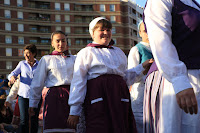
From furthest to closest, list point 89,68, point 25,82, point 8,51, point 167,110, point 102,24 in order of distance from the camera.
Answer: point 8,51 < point 25,82 < point 102,24 < point 89,68 < point 167,110

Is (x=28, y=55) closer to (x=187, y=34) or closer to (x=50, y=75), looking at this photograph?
(x=50, y=75)

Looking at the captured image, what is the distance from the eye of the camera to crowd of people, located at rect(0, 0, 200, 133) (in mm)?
2139

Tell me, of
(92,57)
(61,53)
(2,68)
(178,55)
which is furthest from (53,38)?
(2,68)

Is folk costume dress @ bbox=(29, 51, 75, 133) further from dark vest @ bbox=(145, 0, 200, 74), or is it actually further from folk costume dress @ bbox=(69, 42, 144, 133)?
dark vest @ bbox=(145, 0, 200, 74)

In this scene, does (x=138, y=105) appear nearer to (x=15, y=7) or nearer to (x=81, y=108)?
(x=81, y=108)

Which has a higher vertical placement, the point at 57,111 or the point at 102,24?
the point at 102,24

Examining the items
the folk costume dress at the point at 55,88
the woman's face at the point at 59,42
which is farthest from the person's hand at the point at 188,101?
the woman's face at the point at 59,42

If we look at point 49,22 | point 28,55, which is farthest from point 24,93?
point 49,22

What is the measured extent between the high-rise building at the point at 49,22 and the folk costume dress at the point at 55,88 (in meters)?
55.2

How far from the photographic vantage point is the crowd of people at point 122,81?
7.02ft

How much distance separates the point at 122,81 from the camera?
146 inches

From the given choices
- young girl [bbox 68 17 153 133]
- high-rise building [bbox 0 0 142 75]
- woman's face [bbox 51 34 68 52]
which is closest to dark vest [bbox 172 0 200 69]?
young girl [bbox 68 17 153 133]

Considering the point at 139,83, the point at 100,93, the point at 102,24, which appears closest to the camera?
the point at 100,93

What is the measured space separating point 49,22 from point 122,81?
2341 inches
